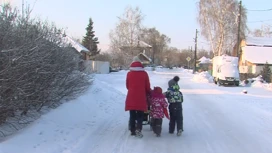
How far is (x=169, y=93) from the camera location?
866 cm

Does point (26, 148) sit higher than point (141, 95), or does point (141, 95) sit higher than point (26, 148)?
point (141, 95)

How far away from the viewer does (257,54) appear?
5806cm

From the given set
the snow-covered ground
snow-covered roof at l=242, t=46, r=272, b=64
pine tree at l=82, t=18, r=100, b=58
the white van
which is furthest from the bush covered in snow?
pine tree at l=82, t=18, r=100, b=58

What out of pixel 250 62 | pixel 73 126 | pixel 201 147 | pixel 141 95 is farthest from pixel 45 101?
pixel 250 62

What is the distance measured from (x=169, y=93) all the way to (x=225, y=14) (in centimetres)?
4658

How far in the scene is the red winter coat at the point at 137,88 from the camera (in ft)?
26.3

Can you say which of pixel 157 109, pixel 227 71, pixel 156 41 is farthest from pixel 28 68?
pixel 156 41

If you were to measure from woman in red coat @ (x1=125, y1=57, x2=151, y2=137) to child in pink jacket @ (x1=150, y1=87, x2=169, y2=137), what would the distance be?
11.3 inches

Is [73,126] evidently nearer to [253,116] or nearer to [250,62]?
[253,116]

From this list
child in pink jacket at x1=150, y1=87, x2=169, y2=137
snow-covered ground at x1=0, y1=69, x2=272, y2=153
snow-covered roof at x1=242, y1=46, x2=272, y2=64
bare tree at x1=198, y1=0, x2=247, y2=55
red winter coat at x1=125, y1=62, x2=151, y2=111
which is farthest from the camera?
snow-covered roof at x1=242, y1=46, x2=272, y2=64


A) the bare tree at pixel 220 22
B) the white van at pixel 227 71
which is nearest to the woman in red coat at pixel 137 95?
the white van at pixel 227 71

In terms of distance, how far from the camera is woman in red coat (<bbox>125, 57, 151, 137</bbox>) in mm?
8016

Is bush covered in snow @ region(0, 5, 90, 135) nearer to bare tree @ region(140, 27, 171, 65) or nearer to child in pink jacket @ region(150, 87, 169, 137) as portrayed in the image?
child in pink jacket @ region(150, 87, 169, 137)

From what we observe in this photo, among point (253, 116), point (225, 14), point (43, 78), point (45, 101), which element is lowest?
point (253, 116)
